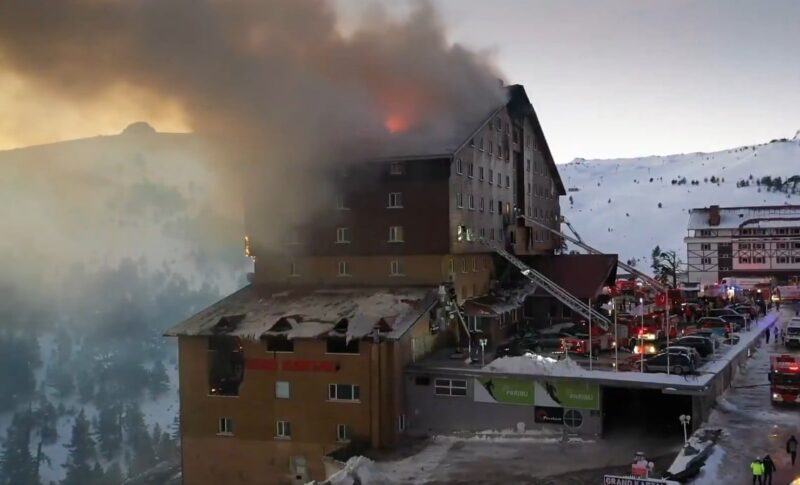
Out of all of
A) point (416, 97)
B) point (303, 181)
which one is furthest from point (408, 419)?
point (416, 97)

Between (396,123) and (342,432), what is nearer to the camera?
(342,432)

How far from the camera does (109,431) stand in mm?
103688

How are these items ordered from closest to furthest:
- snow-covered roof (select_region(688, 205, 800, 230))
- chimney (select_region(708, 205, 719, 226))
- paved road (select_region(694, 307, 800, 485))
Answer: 1. paved road (select_region(694, 307, 800, 485))
2. snow-covered roof (select_region(688, 205, 800, 230))
3. chimney (select_region(708, 205, 719, 226))

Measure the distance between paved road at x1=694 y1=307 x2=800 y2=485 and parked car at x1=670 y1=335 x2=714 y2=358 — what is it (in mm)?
1848

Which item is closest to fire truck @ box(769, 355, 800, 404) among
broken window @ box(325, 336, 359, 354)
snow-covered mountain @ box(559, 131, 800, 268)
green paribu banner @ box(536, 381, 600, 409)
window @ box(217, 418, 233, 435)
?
green paribu banner @ box(536, 381, 600, 409)

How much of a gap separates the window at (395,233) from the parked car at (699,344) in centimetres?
1380

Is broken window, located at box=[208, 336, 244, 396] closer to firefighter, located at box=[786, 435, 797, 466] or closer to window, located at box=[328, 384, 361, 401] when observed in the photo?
window, located at box=[328, 384, 361, 401]

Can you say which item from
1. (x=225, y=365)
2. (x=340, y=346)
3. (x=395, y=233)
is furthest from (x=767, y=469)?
(x=225, y=365)

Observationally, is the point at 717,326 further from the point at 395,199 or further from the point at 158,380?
the point at 158,380

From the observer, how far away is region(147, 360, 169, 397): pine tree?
124 meters

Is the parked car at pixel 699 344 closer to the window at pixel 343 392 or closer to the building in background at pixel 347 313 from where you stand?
the building in background at pixel 347 313

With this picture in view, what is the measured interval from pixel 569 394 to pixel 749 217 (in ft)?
229

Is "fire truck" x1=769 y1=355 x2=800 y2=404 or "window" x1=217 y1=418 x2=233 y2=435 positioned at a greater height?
"fire truck" x1=769 y1=355 x2=800 y2=404

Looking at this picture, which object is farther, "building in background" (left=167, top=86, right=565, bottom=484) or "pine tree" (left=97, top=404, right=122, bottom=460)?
"pine tree" (left=97, top=404, right=122, bottom=460)
